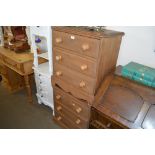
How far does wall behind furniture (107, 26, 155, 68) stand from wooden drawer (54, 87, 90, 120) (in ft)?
2.28

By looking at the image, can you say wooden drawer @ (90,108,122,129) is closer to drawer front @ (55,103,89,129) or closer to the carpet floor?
drawer front @ (55,103,89,129)

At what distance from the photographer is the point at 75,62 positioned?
4.39ft

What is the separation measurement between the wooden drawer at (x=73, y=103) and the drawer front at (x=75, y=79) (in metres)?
0.17

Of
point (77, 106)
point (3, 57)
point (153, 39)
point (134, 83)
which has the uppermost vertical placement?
point (153, 39)

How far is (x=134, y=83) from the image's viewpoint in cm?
124

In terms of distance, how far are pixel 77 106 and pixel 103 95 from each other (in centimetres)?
37

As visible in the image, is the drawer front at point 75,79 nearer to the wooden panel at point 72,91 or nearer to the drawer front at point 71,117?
the wooden panel at point 72,91

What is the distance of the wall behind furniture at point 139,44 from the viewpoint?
4.24ft

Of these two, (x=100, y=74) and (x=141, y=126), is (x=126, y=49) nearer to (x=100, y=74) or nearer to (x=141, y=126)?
(x=100, y=74)

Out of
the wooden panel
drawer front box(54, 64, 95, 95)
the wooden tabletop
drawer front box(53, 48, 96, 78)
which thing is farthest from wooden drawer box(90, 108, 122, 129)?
the wooden tabletop

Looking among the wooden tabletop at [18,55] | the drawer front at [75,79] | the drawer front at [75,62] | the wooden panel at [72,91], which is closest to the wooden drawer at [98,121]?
the wooden panel at [72,91]

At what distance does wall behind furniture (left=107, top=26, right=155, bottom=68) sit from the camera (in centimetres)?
129

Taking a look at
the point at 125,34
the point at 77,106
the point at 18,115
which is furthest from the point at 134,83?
the point at 18,115

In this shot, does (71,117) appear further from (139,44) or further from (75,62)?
(139,44)
